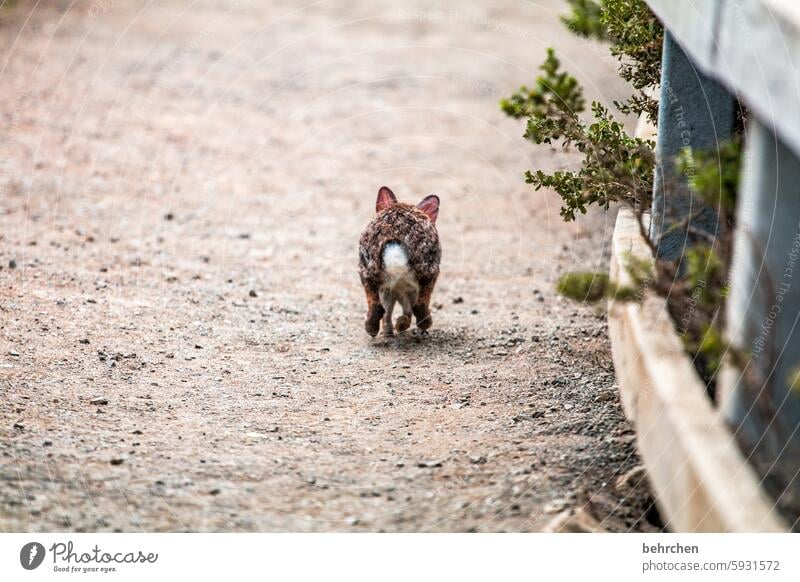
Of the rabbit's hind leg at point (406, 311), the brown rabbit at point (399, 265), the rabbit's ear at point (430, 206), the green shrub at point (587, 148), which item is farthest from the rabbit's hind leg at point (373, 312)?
the green shrub at point (587, 148)

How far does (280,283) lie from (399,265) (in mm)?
2050

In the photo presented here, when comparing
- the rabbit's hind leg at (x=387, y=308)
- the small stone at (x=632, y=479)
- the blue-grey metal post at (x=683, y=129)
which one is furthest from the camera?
the rabbit's hind leg at (x=387, y=308)

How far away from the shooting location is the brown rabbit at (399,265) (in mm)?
6754

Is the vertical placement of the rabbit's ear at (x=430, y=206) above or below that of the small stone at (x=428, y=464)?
above

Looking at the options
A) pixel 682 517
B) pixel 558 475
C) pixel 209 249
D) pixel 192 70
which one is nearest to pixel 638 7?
pixel 558 475

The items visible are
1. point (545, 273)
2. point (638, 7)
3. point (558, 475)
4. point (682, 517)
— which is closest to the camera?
point (682, 517)

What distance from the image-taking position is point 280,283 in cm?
855

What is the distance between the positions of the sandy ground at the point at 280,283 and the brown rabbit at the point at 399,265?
195 mm

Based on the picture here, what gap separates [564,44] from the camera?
590 inches

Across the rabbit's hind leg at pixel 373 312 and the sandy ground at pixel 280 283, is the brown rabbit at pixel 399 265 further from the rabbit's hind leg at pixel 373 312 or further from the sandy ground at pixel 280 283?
the sandy ground at pixel 280 283

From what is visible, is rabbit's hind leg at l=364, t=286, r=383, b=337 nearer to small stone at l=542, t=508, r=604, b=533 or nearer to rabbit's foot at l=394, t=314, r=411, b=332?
rabbit's foot at l=394, t=314, r=411, b=332

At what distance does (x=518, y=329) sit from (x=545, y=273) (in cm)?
169

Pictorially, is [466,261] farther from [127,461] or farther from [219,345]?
[127,461]

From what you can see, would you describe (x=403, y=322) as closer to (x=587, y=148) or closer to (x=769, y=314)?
(x=587, y=148)
